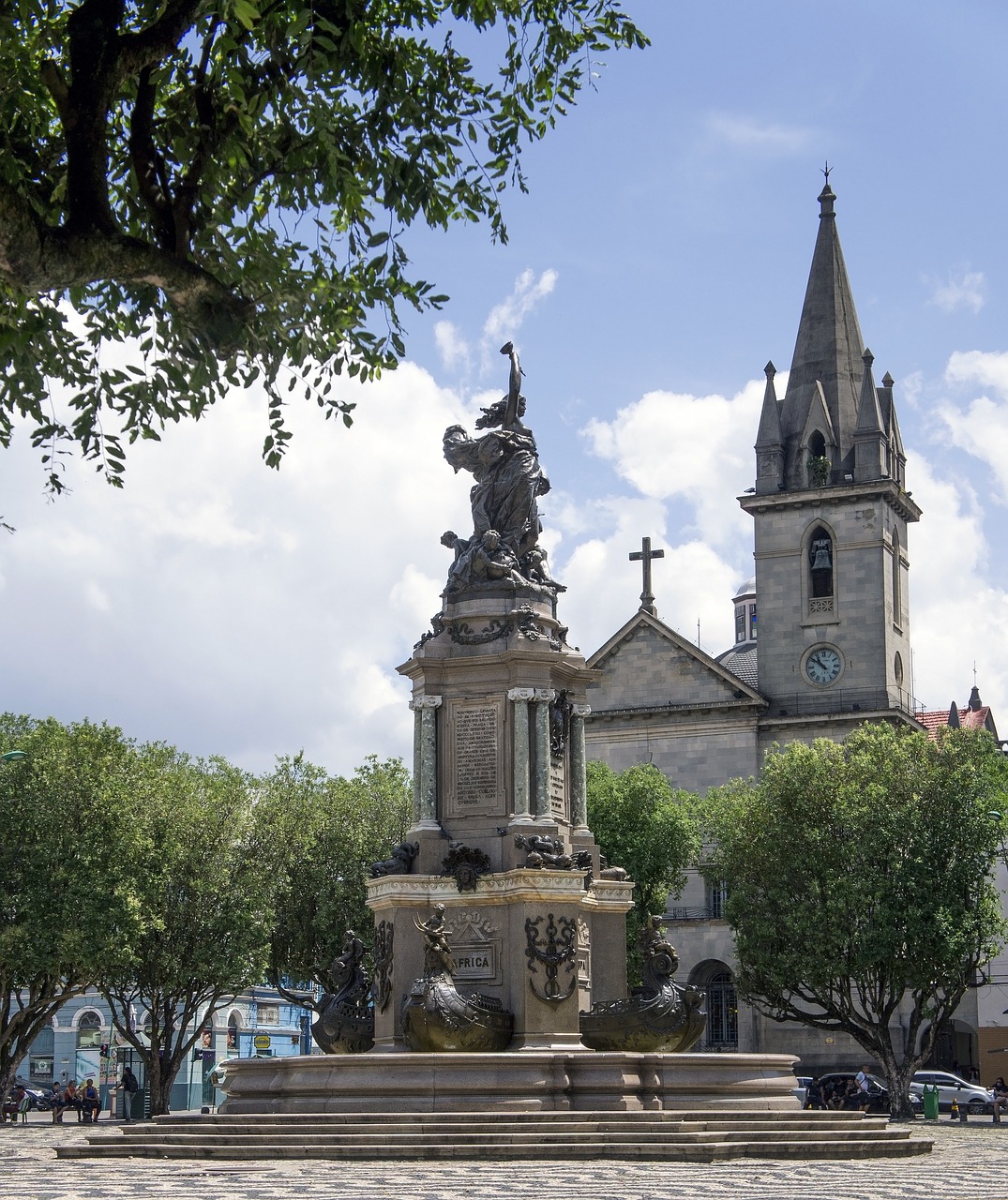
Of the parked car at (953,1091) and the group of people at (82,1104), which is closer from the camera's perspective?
the group of people at (82,1104)

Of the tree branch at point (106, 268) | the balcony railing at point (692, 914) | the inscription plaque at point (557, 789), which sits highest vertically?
the tree branch at point (106, 268)

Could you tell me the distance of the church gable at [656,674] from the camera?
7125 centimetres

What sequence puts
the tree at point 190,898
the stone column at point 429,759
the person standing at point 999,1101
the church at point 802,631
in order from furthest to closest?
1. the church at point 802,631
2. the person standing at point 999,1101
3. the tree at point 190,898
4. the stone column at point 429,759

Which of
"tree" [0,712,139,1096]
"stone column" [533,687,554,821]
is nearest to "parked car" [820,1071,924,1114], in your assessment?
"tree" [0,712,139,1096]

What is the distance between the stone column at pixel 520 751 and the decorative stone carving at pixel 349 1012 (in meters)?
3.32

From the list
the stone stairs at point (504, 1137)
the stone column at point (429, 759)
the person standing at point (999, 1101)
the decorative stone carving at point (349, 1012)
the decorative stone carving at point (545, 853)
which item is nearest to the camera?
the stone stairs at point (504, 1137)

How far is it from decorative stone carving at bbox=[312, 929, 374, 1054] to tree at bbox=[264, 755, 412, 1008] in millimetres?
22662

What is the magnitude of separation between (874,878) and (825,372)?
102 ft

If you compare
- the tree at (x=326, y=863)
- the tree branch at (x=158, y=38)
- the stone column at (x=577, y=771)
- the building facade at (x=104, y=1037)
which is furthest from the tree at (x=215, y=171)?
the building facade at (x=104, y=1037)

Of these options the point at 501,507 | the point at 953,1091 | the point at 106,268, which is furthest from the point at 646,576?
the point at 106,268

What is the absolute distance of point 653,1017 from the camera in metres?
25.8

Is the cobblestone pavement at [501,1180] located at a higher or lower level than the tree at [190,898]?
lower

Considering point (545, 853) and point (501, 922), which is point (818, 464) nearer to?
point (545, 853)

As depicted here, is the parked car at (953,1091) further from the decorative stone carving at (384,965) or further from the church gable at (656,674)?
the decorative stone carving at (384,965)
